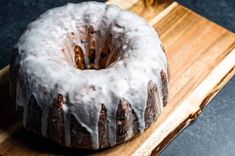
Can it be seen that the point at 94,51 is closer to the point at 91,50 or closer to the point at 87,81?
the point at 91,50

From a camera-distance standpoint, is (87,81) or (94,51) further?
(94,51)

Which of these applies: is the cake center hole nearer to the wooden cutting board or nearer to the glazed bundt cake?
the glazed bundt cake

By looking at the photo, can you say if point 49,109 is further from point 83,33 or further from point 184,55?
point 184,55

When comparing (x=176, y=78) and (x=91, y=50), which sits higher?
(x=91, y=50)

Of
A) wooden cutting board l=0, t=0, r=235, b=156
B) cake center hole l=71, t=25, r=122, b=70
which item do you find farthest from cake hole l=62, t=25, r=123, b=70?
wooden cutting board l=0, t=0, r=235, b=156

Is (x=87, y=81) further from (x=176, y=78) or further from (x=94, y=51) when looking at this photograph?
(x=176, y=78)

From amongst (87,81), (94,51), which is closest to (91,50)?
(94,51)

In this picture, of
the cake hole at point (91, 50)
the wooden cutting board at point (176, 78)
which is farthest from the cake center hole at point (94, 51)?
the wooden cutting board at point (176, 78)
